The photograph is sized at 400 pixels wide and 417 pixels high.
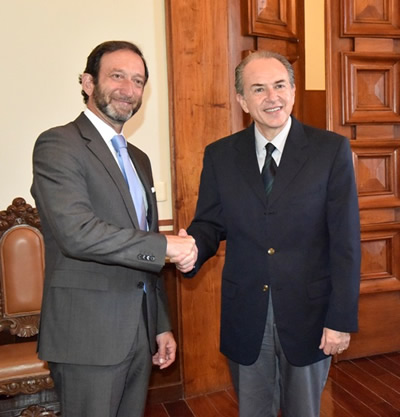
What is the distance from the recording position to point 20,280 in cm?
282

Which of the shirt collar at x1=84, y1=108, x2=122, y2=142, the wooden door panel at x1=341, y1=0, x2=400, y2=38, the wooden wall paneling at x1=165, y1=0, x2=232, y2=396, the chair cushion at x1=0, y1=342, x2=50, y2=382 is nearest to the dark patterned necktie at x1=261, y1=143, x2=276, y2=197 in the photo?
the shirt collar at x1=84, y1=108, x2=122, y2=142

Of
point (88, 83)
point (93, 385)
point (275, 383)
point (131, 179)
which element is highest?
point (88, 83)

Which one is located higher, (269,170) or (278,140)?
(278,140)

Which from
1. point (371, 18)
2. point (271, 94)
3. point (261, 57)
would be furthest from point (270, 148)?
point (371, 18)

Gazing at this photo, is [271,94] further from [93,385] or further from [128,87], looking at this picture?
[93,385]

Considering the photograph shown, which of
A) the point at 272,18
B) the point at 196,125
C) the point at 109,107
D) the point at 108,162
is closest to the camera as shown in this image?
the point at 108,162

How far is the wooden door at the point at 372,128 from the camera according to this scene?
3496 millimetres

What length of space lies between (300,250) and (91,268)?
696 mm

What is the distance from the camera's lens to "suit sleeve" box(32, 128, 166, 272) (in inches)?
61.3

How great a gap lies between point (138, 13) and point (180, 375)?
217 cm

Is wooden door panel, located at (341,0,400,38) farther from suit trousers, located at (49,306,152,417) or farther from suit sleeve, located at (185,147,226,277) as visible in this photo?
suit trousers, located at (49,306,152,417)

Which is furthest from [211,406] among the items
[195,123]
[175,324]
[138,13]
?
[138,13]

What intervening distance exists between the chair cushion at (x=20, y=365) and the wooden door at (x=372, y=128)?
2158 millimetres

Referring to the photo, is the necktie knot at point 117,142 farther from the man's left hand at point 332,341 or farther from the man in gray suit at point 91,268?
the man's left hand at point 332,341
